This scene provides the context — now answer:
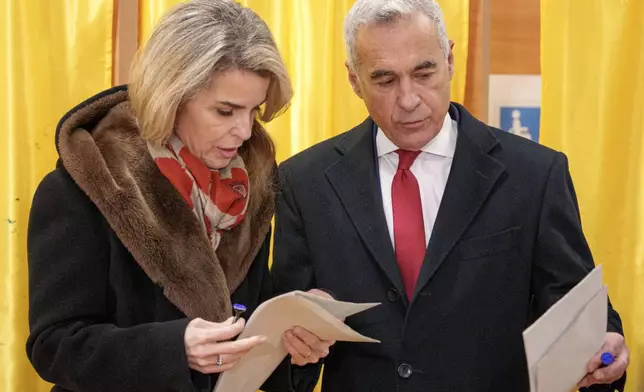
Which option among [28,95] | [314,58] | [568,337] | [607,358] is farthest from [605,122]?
[28,95]

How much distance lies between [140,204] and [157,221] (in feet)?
0.18

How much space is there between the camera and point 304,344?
1.72 m

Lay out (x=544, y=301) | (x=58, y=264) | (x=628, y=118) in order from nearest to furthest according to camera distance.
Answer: (x=58, y=264) → (x=544, y=301) → (x=628, y=118)

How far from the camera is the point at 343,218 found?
1.90m

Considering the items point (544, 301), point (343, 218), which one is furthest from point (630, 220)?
point (343, 218)

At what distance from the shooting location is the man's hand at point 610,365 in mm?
1667

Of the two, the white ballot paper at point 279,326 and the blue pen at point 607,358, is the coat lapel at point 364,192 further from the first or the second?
the blue pen at point 607,358

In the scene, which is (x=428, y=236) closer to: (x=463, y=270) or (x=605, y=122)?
(x=463, y=270)

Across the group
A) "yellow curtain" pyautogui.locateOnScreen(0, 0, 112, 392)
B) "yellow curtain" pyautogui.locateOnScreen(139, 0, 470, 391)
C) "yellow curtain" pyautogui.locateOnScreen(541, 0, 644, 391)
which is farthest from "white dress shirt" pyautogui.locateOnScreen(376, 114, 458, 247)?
"yellow curtain" pyautogui.locateOnScreen(0, 0, 112, 392)

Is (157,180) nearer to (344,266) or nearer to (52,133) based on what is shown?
(344,266)

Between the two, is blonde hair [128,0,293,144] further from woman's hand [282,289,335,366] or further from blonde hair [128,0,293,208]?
woman's hand [282,289,335,366]

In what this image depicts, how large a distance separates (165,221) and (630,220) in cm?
165

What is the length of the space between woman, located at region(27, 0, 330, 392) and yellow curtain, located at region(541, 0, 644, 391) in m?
1.18

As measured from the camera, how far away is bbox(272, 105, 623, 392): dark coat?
1.80 metres
